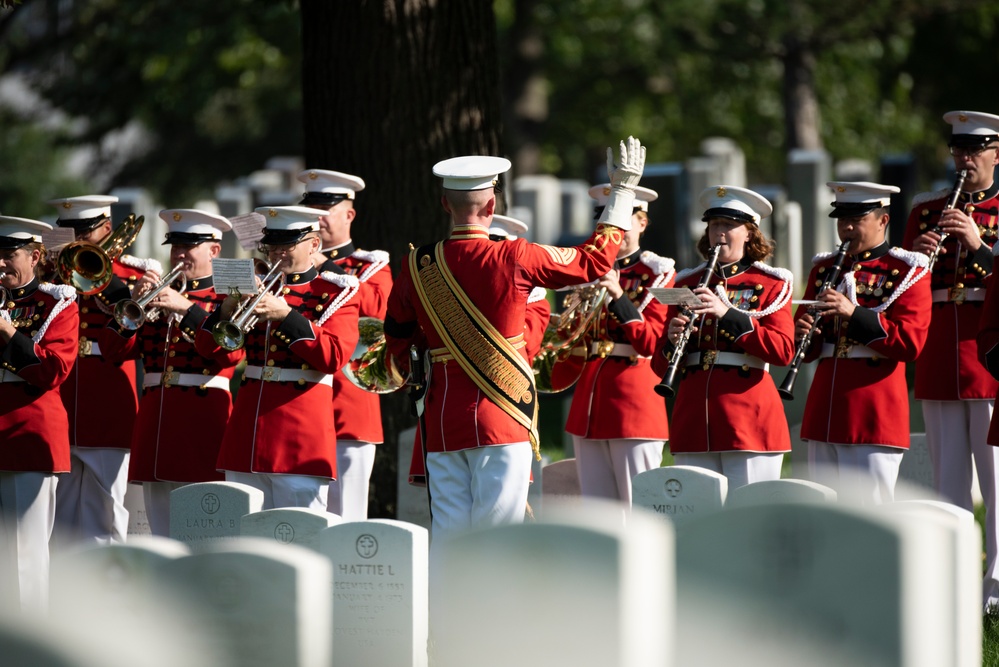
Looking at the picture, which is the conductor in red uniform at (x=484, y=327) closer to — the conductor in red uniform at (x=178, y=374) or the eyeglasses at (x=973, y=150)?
the conductor in red uniform at (x=178, y=374)

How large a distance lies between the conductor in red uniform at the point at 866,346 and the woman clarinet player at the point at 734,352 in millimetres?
212

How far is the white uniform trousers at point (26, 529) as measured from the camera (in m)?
7.50

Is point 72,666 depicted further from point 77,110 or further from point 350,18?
point 77,110

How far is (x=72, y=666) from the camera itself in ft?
11.2

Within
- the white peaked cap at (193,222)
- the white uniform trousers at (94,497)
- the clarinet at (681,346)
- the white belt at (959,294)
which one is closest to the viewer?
the clarinet at (681,346)

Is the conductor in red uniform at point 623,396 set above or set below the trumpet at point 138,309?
below

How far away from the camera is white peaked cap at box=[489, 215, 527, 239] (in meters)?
8.27

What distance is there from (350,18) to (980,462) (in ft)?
14.2

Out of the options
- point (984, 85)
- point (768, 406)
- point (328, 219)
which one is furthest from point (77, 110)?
point (768, 406)

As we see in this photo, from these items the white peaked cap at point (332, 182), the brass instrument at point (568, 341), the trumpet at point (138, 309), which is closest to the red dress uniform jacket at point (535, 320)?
the brass instrument at point (568, 341)

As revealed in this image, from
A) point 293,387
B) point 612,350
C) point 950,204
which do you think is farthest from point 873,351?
point 293,387

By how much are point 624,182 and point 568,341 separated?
5.08ft

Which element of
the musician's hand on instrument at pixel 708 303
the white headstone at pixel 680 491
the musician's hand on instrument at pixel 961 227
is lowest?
the white headstone at pixel 680 491

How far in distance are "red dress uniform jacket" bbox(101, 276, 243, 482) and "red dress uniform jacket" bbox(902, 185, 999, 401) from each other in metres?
3.33
